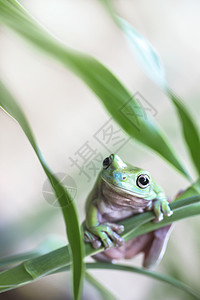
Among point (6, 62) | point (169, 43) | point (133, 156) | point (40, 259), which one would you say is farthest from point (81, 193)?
point (169, 43)

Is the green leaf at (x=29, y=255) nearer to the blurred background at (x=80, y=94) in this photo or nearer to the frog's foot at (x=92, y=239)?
the frog's foot at (x=92, y=239)

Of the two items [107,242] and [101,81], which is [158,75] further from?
[107,242]

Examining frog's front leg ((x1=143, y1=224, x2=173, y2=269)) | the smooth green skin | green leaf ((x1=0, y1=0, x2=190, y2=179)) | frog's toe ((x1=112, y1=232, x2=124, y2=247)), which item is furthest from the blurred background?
green leaf ((x1=0, y1=0, x2=190, y2=179))

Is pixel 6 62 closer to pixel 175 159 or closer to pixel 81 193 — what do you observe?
pixel 81 193

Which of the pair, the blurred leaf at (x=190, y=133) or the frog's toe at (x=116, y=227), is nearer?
the blurred leaf at (x=190, y=133)

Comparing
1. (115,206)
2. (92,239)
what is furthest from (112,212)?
(92,239)

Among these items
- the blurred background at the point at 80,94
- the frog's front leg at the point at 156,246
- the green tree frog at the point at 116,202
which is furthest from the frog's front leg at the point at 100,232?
the blurred background at the point at 80,94
